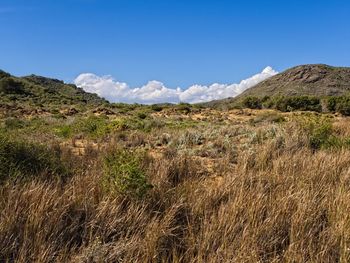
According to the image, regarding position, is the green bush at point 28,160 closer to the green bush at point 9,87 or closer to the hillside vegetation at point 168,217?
the hillside vegetation at point 168,217

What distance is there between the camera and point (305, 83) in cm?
11669

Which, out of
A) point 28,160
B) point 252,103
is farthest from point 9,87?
point 28,160

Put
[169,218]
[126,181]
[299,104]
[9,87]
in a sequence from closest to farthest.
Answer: [169,218]
[126,181]
[299,104]
[9,87]

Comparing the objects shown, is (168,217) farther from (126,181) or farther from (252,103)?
(252,103)

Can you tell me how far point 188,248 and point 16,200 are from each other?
5.71 feet

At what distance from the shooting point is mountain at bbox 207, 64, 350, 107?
10662cm

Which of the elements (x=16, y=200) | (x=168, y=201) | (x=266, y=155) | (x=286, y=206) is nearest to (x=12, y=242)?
(x=16, y=200)

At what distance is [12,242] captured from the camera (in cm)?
352

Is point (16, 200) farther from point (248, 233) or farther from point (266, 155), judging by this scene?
point (266, 155)

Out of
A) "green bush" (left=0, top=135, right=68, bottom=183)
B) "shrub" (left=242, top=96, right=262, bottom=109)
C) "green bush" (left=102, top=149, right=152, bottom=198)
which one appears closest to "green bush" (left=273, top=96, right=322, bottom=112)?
"shrub" (left=242, top=96, right=262, bottom=109)

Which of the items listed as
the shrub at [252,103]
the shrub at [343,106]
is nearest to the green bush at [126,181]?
the shrub at [343,106]

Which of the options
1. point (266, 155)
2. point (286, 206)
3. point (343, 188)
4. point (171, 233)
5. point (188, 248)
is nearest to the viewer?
point (188, 248)

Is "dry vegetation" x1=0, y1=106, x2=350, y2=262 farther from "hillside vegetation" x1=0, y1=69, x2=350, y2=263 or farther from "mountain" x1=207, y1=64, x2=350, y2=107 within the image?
"mountain" x1=207, y1=64, x2=350, y2=107

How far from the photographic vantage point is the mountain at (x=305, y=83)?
4198 inches
